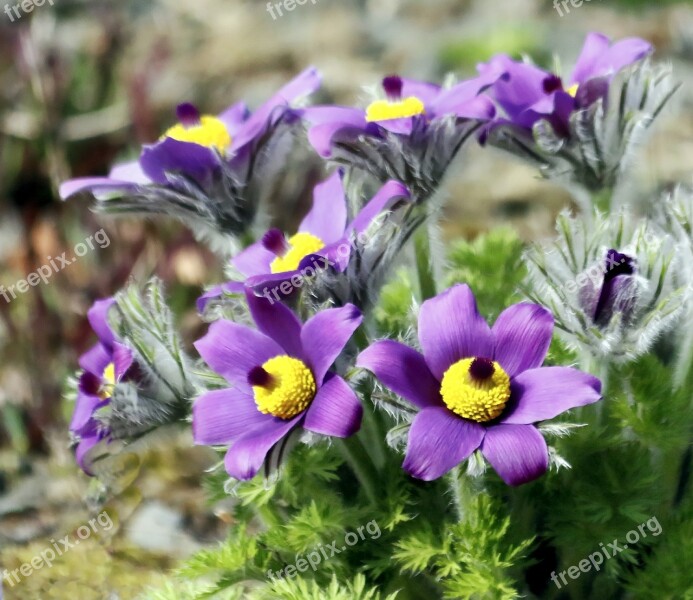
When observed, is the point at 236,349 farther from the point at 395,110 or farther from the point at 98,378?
the point at 395,110

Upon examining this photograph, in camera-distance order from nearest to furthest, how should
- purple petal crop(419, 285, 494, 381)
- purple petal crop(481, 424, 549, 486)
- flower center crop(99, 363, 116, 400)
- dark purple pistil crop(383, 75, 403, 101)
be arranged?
purple petal crop(481, 424, 549, 486) → purple petal crop(419, 285, 494, 381) → flower center crop(99, 363, 116, 400) → dark purple pistil crop(383, 75, 403, 101)

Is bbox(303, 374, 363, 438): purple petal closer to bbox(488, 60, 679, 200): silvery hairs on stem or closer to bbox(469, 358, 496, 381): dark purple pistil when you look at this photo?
bbox(469, 358, 496, 381): dark purple pistil

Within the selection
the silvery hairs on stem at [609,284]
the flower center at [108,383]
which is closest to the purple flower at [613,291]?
the silvery hairs on stem at [609,284]

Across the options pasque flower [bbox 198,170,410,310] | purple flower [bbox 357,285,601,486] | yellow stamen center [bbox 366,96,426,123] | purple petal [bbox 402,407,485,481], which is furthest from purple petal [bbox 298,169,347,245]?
purple petal [bbox 402,407,485,481]

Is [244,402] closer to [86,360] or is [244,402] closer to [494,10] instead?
[86,360]

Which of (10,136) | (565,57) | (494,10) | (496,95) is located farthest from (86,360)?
(494,10)

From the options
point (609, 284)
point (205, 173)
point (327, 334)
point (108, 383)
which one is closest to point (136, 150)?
point (205, 173)

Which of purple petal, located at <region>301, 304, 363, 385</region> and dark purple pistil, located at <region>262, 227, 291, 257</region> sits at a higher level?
dark purple pistil, located at <region>262, 227, 291, 257</region>
